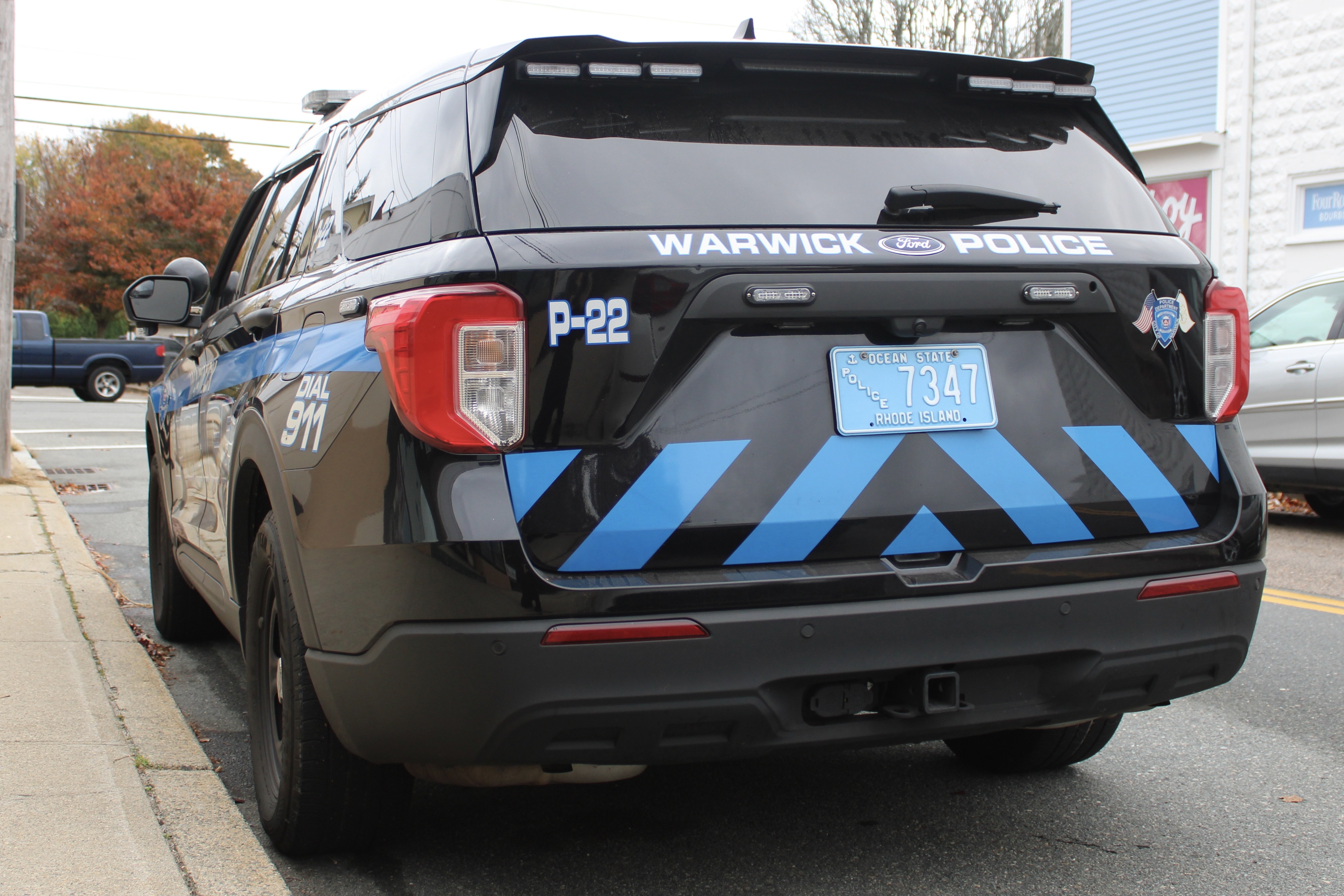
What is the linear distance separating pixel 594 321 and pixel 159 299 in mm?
2983

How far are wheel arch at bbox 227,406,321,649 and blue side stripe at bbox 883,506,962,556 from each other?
116cm

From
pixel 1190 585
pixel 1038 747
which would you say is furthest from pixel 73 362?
pixel 1190 585

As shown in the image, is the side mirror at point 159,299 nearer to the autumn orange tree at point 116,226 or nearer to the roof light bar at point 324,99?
the roof light bar at point 324,99

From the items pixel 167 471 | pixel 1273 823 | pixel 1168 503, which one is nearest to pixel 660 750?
pixel 1168 503

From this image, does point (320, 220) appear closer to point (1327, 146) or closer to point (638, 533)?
point (638, 533)

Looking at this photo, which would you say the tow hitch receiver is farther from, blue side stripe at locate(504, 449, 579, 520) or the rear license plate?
blue side stripe at locate(504, 449, 579, 520)

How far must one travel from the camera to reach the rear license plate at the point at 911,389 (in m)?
2.37

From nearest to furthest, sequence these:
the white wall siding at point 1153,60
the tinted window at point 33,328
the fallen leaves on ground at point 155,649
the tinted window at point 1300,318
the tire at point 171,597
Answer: the fallen leaves on ground at point 155,649, the tire at point 171,597, the tinted window at point 1300,318, the white wall siding at point 1153,60, the tinted window at point 33,328

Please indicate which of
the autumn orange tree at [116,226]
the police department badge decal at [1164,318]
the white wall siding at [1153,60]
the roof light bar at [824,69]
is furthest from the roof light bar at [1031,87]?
the autumn orange tree at [116,226]

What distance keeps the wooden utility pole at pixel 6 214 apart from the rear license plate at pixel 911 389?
351 inches

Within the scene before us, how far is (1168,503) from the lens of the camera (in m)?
2.60

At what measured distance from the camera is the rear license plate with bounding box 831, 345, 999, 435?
7.77 feet

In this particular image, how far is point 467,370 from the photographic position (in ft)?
7.21

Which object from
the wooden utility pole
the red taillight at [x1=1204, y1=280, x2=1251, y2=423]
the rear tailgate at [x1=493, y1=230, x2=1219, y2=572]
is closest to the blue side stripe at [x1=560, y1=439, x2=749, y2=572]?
the rear tailgate at [x1=493, y1=230, x2=1219, y2=572]
